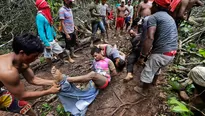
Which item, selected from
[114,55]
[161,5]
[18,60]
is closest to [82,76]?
[18,60]

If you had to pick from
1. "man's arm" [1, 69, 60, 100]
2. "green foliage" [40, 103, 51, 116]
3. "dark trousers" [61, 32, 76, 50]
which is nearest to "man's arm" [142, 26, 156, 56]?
"man's arm" [1, 69, 60, 100]

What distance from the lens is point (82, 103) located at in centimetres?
349

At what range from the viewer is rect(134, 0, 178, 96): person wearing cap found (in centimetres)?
306

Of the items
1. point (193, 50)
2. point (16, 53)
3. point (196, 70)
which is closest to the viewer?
point (16, 53)

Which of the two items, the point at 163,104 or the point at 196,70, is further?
the point at 163,104

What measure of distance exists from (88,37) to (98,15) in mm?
1548

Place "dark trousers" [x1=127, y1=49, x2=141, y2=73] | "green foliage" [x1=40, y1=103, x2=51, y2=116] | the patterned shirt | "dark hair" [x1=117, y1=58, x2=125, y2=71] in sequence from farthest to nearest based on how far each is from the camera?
the patterned shirt, "dark hair" [x1=117, y1=58, x2=125, y2=71], "dark trousers" [x1=127, y1=49, x2=141, y2=73], "green foliage" [x1=40, y1=103, x2=51, y2=116]

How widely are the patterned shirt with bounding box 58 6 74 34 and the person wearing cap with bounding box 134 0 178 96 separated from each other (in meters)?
2.83

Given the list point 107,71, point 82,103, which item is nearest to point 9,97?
point 82,103

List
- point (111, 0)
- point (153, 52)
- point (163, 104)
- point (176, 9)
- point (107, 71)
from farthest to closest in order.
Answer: point (111, 0)
point (176, 9)
point (107, 71)
point (163, 104)
point (153, 52)

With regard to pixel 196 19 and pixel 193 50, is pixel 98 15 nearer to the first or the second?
pixel 193 50

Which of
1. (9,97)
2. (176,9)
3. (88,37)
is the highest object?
(176,9)

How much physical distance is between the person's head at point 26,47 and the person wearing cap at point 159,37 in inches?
71.3

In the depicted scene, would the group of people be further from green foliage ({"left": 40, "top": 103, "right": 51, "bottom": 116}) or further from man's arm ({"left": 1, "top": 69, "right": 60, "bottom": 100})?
green foliage ({"left": 40, "top": 103, "right": 51, "bottom": 116})
